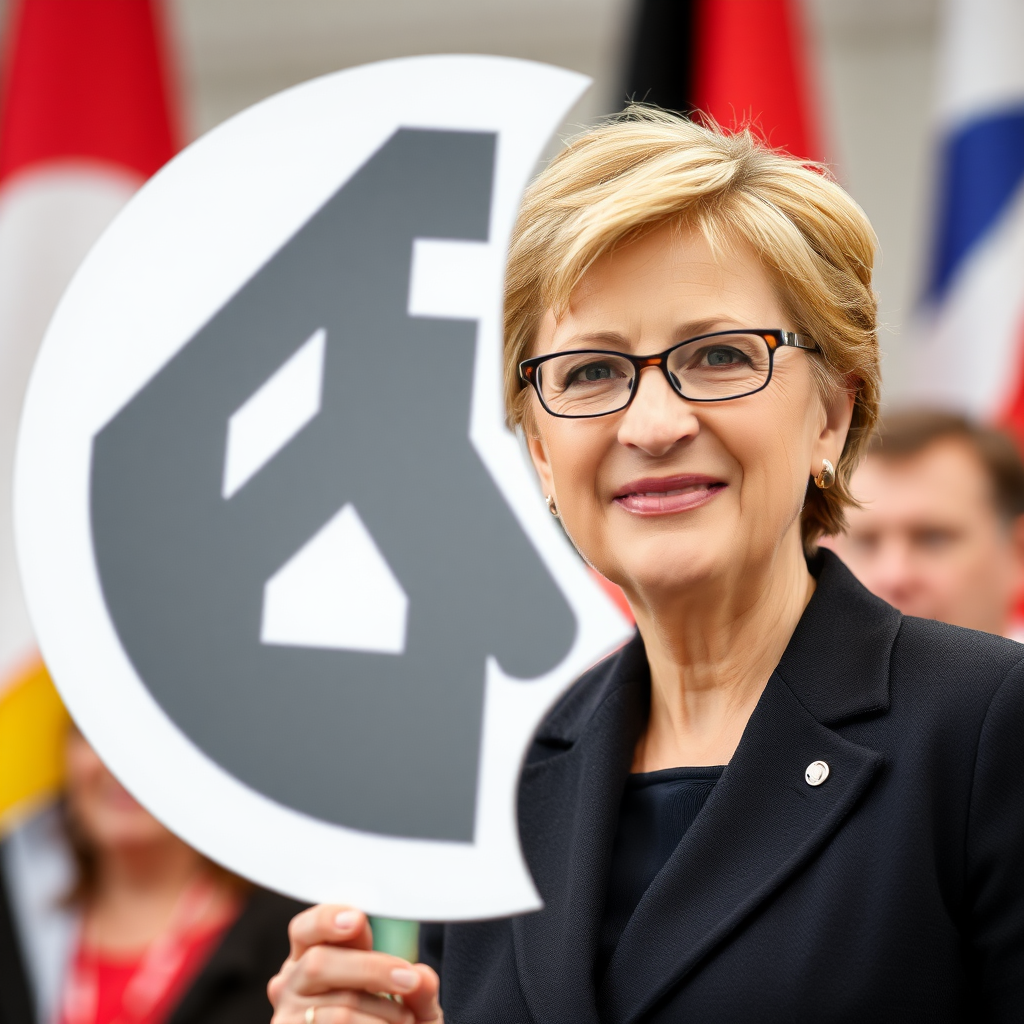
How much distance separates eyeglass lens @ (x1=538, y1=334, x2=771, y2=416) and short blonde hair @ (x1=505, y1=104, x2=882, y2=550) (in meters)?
0.06

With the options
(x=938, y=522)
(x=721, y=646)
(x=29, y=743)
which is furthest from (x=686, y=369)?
(x=29, y=743)

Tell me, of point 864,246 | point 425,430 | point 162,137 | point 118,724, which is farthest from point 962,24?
point 118,724

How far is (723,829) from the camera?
107 cm

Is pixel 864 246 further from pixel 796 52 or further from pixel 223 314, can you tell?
pixel 796 52

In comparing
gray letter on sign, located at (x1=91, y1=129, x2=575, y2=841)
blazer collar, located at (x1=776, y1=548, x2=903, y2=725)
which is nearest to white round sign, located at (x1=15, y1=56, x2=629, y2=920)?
gray letter on sign, located at (x1=91, y1=129, x2=575, y2=841)

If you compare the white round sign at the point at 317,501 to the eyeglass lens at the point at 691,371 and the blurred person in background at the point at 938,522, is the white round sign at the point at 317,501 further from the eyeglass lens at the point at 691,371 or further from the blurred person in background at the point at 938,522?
the blurred person in background at the point at 938,522

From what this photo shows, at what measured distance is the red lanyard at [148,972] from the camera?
2375mm

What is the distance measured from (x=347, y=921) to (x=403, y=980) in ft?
0.20

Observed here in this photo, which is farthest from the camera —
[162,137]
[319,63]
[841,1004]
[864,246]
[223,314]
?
[319,63]

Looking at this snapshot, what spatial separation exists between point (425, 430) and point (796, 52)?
2.46 metres

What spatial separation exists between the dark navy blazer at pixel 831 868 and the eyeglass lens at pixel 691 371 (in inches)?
9.4

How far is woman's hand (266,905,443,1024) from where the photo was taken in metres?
0.98

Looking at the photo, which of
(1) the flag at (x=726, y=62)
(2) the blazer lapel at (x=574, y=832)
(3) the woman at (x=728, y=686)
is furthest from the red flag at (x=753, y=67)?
(2) the blazer lapel at (x=574, y=832)

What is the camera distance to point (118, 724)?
1.03m
